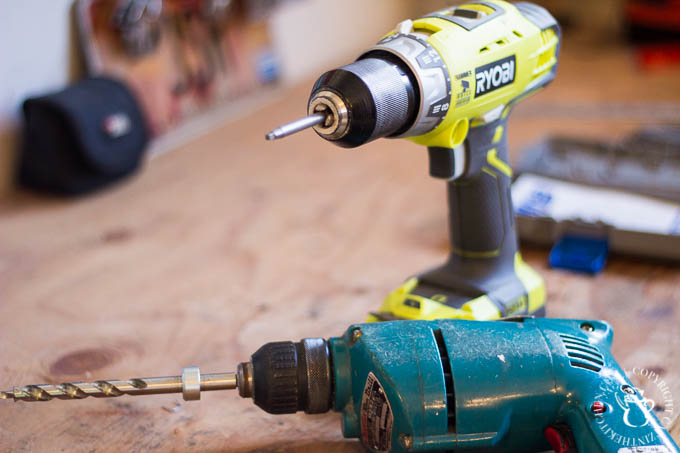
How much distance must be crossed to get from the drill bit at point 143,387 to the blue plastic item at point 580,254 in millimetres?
428

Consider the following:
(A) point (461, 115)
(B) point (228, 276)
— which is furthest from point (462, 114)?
(B) point (228, 276)

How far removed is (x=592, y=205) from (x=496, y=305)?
26 cm

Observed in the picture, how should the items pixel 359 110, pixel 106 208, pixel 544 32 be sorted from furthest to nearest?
pixel 106 208 → pixel 544 32 → pixel 359 110

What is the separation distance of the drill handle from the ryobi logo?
1.6 inches

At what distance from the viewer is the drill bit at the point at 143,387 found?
526 mm

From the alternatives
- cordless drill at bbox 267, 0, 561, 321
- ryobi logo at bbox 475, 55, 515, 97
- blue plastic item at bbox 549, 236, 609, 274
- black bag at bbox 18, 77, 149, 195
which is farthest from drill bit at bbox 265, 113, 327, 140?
black bag at bbox 18, 77, 149, 195

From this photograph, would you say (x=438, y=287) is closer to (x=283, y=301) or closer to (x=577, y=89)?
(x=283, y=301)

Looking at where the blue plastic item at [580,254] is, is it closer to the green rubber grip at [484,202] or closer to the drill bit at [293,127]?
the green rubber grip at [484,202]

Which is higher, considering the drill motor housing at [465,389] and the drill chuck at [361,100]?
the drill chuck at [361,100]

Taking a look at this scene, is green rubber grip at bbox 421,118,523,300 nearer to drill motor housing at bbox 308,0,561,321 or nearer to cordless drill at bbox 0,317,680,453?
drill motor housing at bbox 308,0,561,321

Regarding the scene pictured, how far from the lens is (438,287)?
2.26 ft

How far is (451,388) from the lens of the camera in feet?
1.67

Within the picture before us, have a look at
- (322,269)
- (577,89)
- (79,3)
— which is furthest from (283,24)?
(322,269)

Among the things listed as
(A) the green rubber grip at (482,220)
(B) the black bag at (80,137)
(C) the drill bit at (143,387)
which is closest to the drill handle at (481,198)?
(A) the green rubber grip at (482,220)
